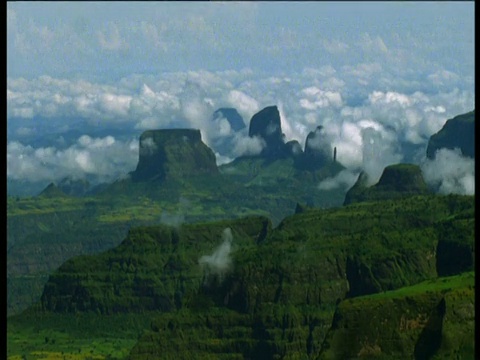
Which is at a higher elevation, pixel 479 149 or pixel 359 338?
pixel 479 149

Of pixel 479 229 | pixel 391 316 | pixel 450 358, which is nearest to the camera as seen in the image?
pixel 479 229

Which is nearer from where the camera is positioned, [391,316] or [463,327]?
[463,327]

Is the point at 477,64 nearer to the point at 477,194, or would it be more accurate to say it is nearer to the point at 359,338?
the point at 477,194

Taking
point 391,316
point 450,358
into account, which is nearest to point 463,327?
point 450,358

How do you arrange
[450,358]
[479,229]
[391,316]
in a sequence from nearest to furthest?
[479,229] → [450,358] → [391,316]
